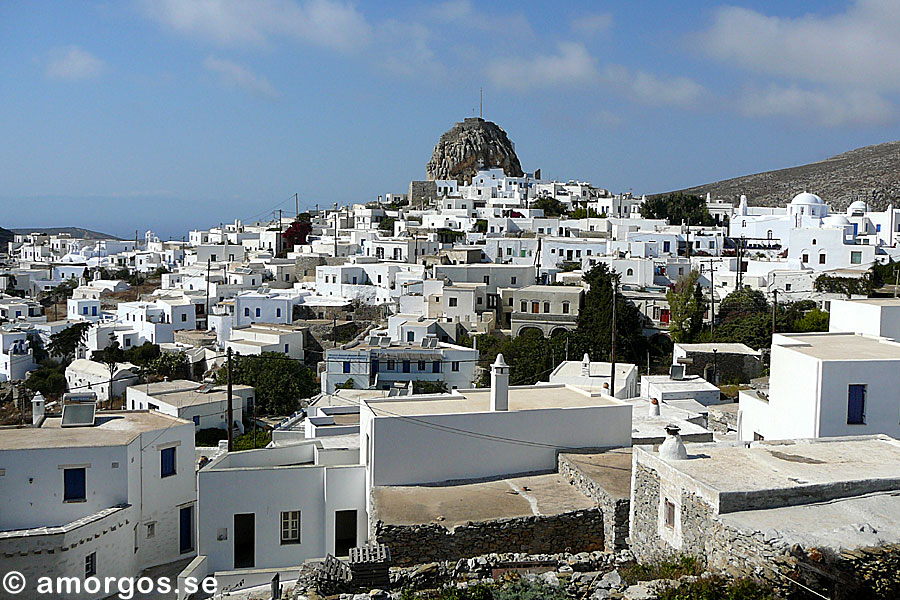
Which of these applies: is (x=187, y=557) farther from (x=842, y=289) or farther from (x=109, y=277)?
(x=109, y=277)

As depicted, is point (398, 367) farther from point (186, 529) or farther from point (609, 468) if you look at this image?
point (609, 468)

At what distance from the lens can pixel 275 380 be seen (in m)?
31.4

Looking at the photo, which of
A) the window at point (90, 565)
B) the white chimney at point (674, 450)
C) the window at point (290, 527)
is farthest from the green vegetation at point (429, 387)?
the white chimney at point (674, 450)

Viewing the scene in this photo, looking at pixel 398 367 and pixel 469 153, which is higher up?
pixel 469 153

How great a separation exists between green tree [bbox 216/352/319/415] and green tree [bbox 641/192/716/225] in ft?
118

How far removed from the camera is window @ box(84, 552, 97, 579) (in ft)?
44.5

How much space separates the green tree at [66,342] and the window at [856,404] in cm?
3952

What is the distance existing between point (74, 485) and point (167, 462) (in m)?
1.83

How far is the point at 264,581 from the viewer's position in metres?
12.0

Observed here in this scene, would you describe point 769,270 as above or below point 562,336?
above

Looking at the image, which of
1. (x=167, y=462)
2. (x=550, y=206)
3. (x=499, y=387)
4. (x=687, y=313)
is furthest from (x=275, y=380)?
(x=550, y=206)

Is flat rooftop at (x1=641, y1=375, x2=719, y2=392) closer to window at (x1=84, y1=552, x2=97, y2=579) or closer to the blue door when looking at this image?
the blue door

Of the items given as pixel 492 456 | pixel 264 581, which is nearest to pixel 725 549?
pixel 492 456

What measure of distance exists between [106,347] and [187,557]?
2780cm
